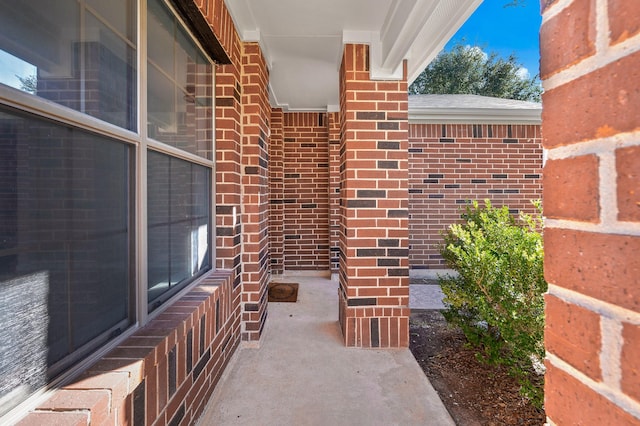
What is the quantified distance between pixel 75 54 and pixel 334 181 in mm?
3944

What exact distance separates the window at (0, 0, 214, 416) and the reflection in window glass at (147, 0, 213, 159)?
1 centimetres

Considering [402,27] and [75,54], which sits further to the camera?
[402,27]

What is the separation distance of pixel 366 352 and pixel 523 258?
143 cm

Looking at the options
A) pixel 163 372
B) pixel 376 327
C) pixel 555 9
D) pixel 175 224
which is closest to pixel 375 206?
pixel 376 327

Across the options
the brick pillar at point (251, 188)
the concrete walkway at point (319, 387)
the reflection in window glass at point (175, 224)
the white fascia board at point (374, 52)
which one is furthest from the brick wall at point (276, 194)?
the reflection in window glass at point (175, 224)

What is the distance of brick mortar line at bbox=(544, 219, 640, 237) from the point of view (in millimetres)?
346

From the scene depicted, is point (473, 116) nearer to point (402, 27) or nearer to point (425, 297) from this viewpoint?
point (425, 297)

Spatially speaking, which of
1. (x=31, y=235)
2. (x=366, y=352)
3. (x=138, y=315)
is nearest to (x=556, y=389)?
(x=31, y=235)

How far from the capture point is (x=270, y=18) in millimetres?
2449

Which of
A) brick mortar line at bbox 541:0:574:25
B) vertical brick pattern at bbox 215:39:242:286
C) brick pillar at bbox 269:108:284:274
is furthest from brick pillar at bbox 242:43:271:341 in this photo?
brick mortar line at bbox 541:0:574:25

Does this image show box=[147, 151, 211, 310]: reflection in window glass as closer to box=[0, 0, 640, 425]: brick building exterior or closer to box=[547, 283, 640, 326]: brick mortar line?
box=[0, 0, 640, 425]: brick building exterior

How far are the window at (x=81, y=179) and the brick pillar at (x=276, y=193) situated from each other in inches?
125

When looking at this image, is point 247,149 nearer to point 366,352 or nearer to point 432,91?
point 366,352

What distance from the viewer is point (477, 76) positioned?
14047 millimetres
